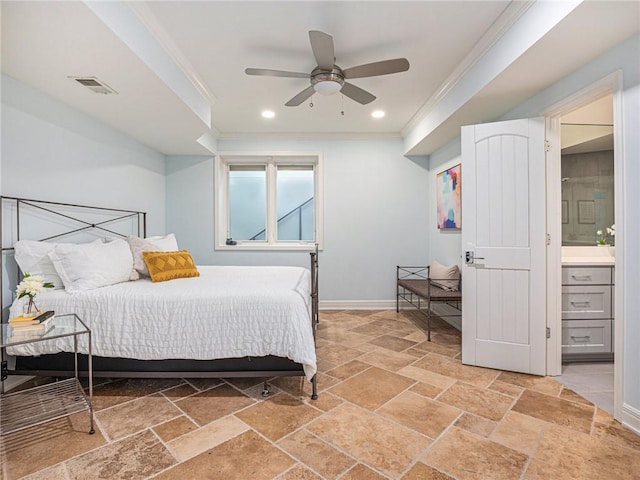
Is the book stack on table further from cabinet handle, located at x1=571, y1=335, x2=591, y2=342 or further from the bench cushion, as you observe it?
cabinet handle, located at x1=571, y1=335, x2=591, y2=342

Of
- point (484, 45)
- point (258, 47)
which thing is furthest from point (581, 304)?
point (258, 47)

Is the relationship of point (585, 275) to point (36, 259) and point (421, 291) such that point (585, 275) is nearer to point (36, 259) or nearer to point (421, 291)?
point (421, 291)

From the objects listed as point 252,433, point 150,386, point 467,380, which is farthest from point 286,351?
point 467,380

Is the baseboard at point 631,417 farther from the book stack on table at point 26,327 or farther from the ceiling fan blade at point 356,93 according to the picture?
the book stack on table at point 26,327

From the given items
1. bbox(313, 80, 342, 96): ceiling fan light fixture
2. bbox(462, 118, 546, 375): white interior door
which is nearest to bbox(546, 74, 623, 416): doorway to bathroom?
bbox(462, 118, 546, 375): white interior door

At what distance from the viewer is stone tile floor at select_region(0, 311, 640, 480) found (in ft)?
5.12

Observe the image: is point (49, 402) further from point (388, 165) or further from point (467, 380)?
point (388, 165)

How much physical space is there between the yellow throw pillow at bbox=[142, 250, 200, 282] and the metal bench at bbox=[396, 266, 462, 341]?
7.74ft

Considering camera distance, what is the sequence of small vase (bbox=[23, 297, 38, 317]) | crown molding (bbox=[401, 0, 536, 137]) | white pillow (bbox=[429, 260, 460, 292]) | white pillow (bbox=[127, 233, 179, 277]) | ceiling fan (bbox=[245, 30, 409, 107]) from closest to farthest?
small vase (bbox=[23, 297, 38, 317])
crown molding (bbox=[401, 0, 536, 137])
ceiling fan (bbox=[245, 30, 409, 107])
white pillow (bbox=[127, 233, 179, 277])
white pillow (bbox=[429, 260, 460, 292])

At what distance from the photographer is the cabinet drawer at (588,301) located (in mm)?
2820

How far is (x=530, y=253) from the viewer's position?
2.57 m

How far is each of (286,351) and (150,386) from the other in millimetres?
1116

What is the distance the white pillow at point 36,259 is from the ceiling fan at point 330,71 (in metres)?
1.97

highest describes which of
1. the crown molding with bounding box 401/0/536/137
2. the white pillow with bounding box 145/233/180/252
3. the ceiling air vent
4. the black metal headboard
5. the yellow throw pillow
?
the crown molding with bounding box 401/0/536/137
